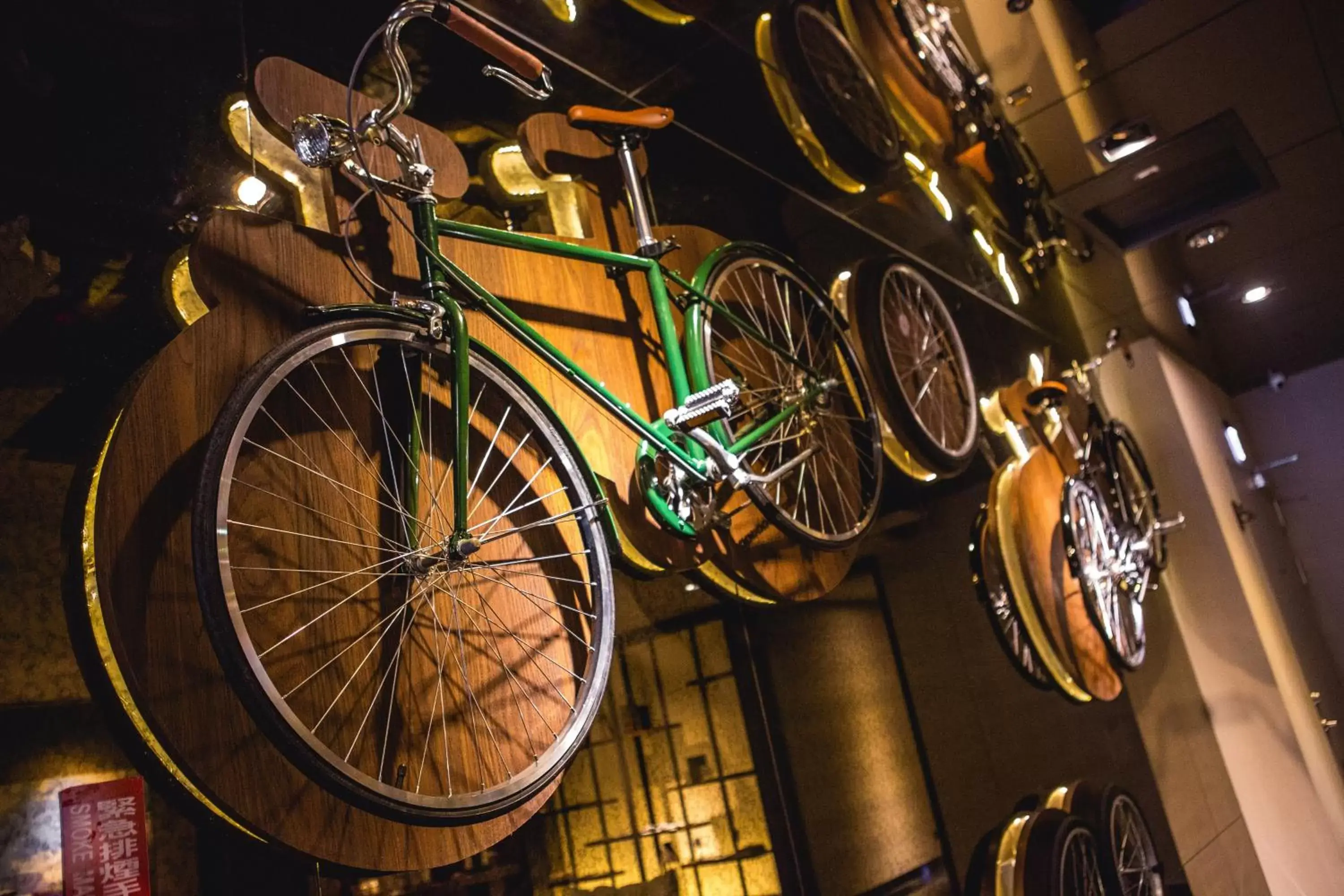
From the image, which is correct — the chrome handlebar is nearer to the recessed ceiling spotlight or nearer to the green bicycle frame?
the green bicycle frame

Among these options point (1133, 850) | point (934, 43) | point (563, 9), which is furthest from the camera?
point (934, 43)

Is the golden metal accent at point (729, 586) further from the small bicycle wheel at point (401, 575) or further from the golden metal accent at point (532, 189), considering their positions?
the golden metal accent at point (532, 189)

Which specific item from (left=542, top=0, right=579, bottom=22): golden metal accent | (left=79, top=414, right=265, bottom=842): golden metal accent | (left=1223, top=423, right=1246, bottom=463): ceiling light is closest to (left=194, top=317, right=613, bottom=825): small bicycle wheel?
(left=79, top=414, right=265, bottom=842): golden metal accent

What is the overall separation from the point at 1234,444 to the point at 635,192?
8291 mm

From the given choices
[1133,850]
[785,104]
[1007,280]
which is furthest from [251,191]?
[1007,280]

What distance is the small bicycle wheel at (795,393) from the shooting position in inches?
108

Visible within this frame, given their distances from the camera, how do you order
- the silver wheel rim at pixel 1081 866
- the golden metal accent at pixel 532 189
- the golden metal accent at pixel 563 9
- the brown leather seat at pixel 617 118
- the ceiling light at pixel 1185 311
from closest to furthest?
1. the golden metal accent at pixel 532 189
2. the brown leather seat at pixel 617 118
3. the golden metal accent at pixel 563 9
4. the silver wheel rim at pixel 1081 866
5. the ceiling light at pixel 1185 311

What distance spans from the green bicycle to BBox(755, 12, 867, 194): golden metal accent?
1410 mm

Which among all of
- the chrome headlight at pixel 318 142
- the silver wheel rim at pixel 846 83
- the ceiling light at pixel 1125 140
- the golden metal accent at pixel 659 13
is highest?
the ceiling light at pixel 1125 140

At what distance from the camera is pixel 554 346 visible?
7.11 ft

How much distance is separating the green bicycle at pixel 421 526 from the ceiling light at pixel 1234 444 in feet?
26.4

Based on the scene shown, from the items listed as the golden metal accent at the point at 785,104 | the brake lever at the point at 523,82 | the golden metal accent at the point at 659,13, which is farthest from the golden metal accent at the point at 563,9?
the golden metal accent at the point at 785,104

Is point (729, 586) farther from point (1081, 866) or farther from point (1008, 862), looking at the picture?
point (1081, 866)

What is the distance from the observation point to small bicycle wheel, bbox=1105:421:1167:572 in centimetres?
498
